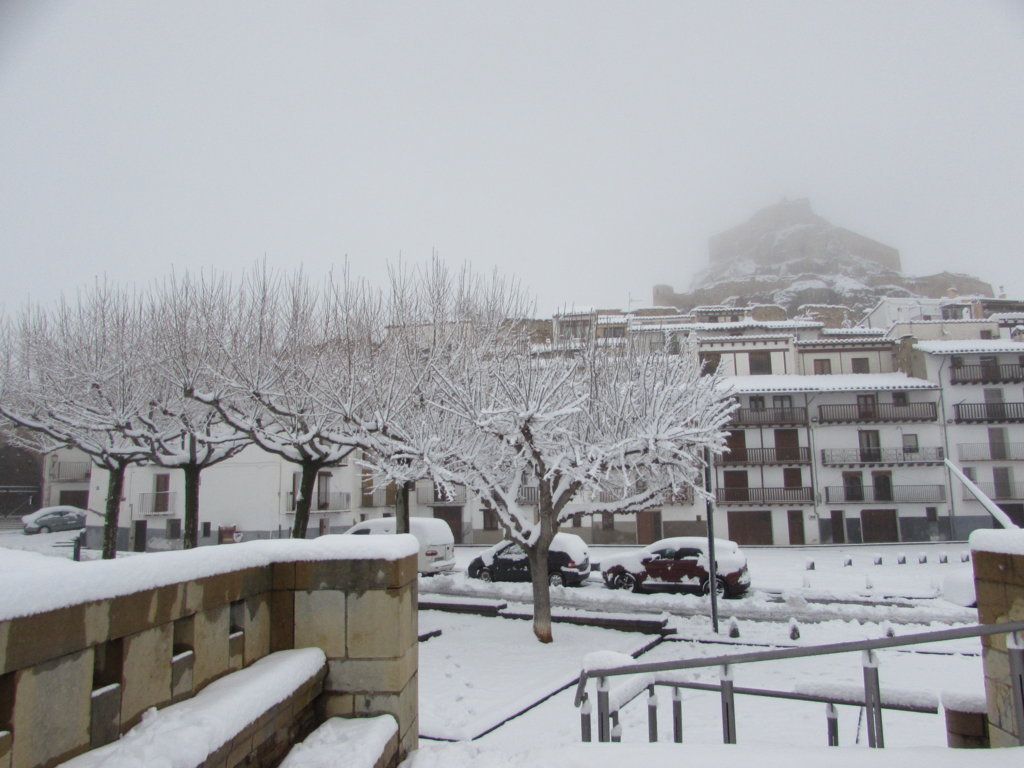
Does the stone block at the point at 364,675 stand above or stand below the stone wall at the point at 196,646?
below

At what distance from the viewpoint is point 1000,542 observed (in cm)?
462

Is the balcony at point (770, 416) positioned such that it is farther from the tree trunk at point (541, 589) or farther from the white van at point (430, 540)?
the tree trunk at point (541, 589)

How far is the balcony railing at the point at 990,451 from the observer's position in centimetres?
3531

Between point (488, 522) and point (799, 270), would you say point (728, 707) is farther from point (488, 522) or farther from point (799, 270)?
point (799, 270)

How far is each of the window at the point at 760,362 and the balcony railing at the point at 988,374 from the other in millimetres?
9440

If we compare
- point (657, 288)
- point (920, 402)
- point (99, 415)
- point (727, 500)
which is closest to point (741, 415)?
point (727, 500)

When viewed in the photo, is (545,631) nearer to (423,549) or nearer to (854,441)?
(423,549)

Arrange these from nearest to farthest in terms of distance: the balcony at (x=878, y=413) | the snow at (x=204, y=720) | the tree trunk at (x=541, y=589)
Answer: the snow at (x=204, y=720)
the tree trunk at (x=541, y=589)
the balcony at (x=878, y=413)

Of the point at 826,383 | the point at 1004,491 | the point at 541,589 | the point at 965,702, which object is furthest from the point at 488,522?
the point at 965,702

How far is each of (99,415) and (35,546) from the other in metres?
17.6

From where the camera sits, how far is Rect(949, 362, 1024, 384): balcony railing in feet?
118

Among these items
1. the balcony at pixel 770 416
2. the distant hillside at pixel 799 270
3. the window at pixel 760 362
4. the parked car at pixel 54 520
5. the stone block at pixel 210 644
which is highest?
the distant hillside at pixel 799 270

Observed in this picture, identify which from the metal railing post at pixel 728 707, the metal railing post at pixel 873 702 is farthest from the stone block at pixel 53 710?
the metal railing post at pixel 873 702

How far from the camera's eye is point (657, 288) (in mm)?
86125
